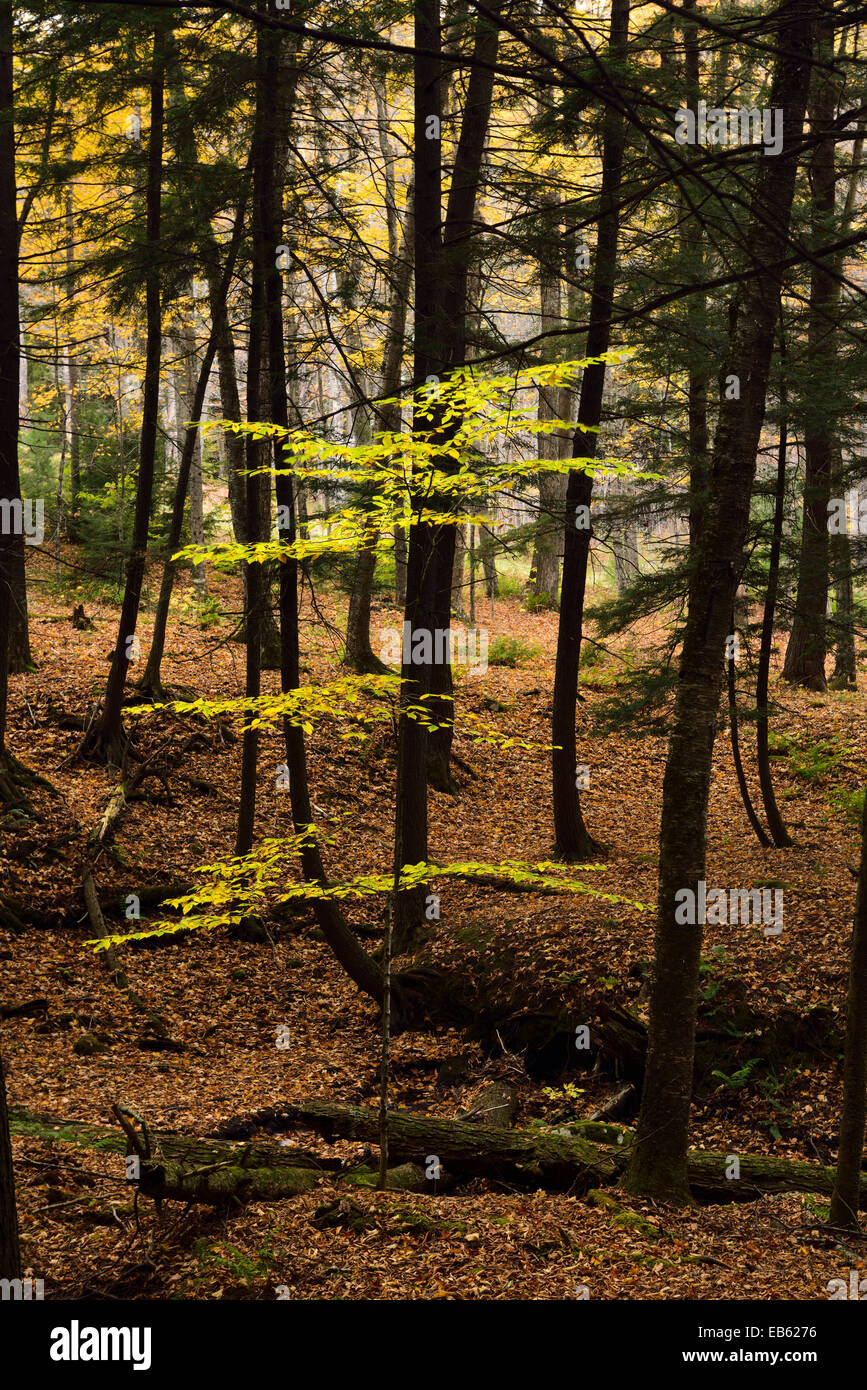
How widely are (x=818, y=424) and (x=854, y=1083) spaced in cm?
801

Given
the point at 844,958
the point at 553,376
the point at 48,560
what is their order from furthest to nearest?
A: the point at 48,560
the point at 844,958
the point at 553,376

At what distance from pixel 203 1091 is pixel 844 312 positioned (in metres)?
10.3

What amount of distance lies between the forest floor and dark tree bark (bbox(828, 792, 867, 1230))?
258 mm

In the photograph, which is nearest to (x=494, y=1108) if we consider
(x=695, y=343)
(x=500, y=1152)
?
(x=500, y=1152)

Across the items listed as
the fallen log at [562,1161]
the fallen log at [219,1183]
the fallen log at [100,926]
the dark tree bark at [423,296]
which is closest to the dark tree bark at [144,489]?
the fallen log at [100,926]

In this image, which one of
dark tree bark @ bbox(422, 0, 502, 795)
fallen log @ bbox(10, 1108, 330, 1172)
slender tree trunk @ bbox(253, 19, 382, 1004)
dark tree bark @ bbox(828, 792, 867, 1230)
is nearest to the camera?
dark tree bark @ bbox(828, 792, 867, 1230)

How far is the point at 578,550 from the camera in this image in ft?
37.3

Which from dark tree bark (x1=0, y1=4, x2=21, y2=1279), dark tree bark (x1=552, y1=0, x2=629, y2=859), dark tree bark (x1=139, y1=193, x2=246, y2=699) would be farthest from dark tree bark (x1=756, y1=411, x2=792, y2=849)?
dark tree bark (x1=0, y1=4, x2=21, y2=1279)

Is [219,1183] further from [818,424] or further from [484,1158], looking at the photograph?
[818,424]

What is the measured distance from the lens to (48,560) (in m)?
22.8

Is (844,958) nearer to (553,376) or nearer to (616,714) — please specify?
(616,714)

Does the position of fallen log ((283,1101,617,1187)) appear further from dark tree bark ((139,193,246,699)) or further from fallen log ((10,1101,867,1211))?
dark tree bark ((139,193,246,699))

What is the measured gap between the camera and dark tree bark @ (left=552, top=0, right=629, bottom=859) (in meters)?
10.6
